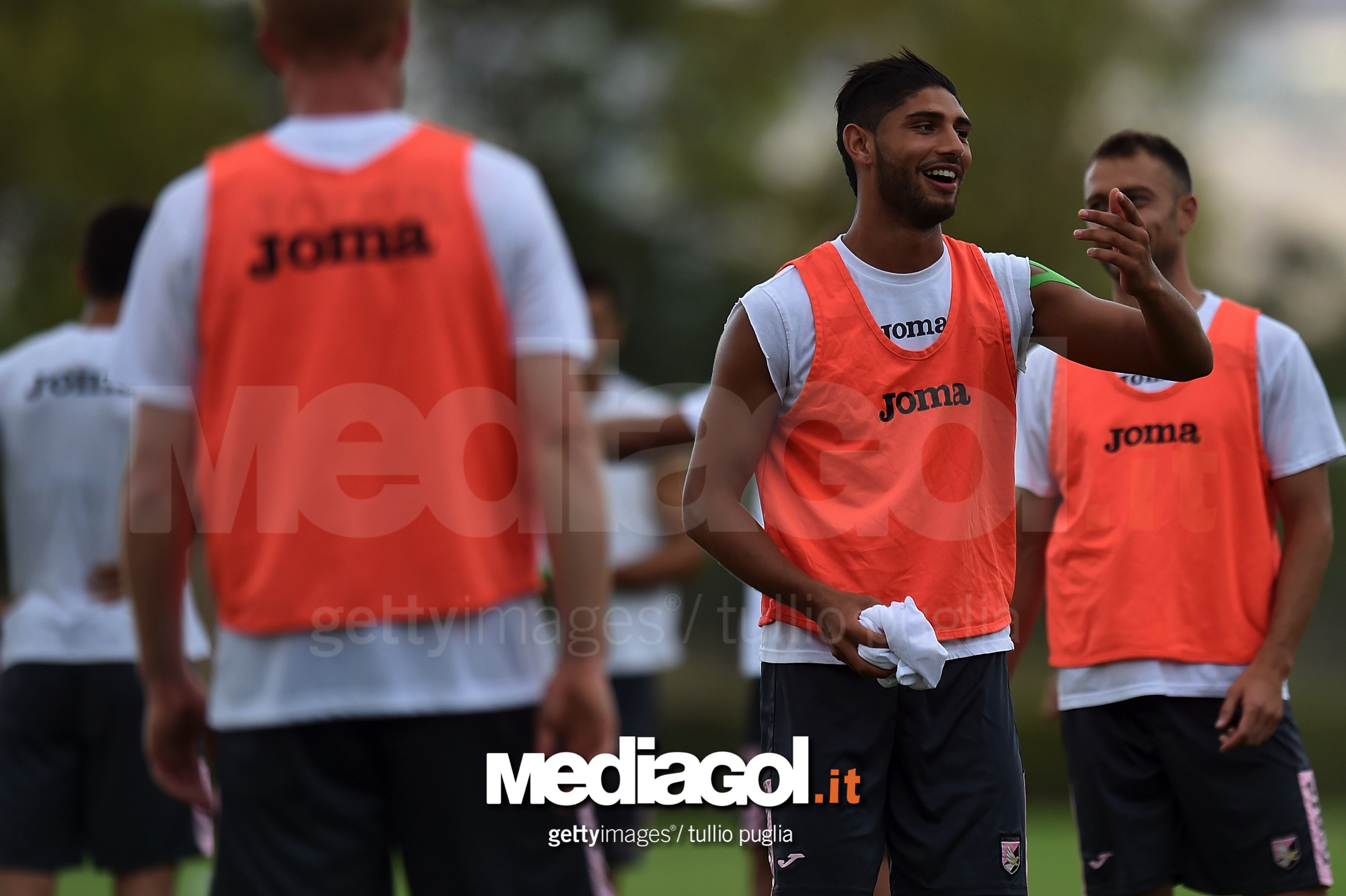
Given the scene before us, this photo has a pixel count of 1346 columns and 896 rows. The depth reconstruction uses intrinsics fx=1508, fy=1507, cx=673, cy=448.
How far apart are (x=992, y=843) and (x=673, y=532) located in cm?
439

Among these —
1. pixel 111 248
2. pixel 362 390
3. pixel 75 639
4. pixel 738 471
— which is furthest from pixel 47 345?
pixel 362 390

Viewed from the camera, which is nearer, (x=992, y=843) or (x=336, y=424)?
(x=336, y=424)

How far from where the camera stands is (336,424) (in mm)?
2633

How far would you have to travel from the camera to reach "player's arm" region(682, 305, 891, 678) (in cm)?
353

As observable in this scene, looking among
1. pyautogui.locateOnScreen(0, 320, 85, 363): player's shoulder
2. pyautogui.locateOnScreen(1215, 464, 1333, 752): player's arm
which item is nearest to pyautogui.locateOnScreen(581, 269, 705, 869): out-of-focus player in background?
pyautogui.locateOnScreen(0, 320, 85, 363): player's shoulder

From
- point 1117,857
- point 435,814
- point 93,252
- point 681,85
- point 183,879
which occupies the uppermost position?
point 681,85

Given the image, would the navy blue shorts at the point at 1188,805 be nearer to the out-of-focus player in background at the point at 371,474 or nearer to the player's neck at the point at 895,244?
the player's neck at the point at 895,244

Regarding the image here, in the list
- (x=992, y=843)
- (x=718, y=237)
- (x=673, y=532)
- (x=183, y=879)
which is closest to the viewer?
(x=992, y=843)

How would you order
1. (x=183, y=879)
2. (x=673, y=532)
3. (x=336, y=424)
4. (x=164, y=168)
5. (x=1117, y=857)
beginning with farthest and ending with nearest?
(x=164, y=168) → (x=183, y=879) → (x=673, y=532) → (x=1117, y=857) → (x=336, y=424)

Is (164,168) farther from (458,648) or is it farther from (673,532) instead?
(458,648)

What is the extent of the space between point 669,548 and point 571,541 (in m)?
5.13

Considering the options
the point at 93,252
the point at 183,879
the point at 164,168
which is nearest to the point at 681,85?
the point at 164,168

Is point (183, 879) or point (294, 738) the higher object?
point (294, 738)

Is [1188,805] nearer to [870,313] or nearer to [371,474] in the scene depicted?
[870,313]
